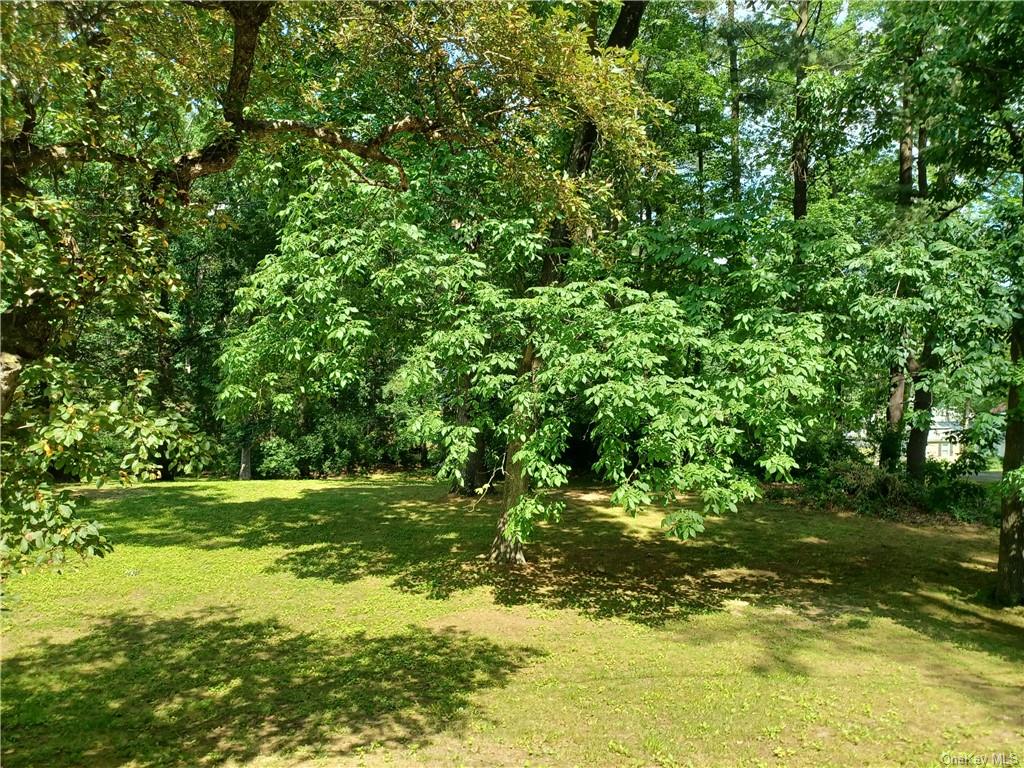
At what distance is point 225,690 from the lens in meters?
5.70

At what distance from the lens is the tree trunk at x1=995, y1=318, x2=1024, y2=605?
7.69 m

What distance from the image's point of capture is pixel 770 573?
10117 mm

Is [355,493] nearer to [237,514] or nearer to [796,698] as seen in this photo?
[237,514]

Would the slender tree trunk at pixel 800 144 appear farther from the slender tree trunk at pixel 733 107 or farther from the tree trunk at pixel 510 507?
the tree trunk at pixel 510 507

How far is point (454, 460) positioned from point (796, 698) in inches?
185

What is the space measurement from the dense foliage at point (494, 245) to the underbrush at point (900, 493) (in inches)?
206

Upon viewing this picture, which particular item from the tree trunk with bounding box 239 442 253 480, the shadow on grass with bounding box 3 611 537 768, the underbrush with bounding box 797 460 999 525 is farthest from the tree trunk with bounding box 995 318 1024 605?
the tree trunk with bounding box 239 442 253 480

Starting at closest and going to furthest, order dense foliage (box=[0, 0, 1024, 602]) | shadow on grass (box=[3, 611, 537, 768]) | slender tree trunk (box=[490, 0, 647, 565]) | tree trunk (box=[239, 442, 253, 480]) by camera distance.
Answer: dense foliage (box=[0, 0, 1024, 602]) → shadow on grass (box=[3, 611, 537, 768]) → slender tree trunk (box=[490, 0, 647, 565]) → tree trunk (box=[239, 442, 253, 480])

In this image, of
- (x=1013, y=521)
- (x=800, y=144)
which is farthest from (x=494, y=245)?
(x=800, y=144)

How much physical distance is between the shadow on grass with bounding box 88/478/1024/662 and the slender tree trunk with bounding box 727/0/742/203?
7.70 m

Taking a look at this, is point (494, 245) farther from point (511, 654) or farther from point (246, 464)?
point (246, 464)

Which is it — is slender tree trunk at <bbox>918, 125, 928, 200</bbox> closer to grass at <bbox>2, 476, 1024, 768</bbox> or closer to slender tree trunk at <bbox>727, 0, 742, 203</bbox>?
slender tree trunk at <bbox>727, 0, 742, 203</bbox>

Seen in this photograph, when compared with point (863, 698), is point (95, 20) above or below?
above

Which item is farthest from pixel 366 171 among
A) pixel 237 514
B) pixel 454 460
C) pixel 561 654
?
pixel 237 514
